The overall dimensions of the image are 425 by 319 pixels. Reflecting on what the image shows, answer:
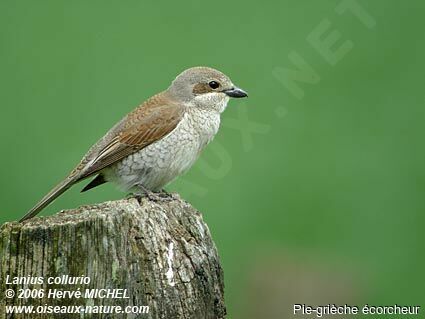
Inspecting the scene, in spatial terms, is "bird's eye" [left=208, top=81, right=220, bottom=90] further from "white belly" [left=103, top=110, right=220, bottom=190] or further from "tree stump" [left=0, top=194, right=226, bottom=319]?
"tree stump" [left=0, top=194, right=226, bottom=319]

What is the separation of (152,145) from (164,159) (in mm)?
130

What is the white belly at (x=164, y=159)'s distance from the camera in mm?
6164

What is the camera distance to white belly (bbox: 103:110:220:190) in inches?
243

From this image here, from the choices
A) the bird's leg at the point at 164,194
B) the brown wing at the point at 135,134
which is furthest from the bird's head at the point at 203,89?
the bird's leg at the point at 164,194

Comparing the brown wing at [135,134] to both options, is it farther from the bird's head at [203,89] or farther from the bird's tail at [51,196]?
the bird's head at [203,89]

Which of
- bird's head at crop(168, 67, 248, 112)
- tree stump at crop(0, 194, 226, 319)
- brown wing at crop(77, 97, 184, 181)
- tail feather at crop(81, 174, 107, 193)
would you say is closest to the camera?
tree stump at crop(0, 194, 226, 319)

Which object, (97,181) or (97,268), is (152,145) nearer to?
(97,181)

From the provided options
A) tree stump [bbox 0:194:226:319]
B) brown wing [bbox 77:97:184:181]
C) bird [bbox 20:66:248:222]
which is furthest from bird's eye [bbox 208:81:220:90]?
tree stump [bbox 0:194:226:319]

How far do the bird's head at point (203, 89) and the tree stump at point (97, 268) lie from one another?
2.46m

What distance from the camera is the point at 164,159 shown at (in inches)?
243

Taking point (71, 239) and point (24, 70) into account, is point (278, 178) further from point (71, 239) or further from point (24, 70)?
point (71, 239)

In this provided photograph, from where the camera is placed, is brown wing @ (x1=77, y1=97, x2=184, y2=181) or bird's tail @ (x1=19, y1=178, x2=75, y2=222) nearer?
bird's tail @ (x1=19, y1=178, x2=75, y2=222)

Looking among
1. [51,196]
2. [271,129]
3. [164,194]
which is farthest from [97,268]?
[271,129]

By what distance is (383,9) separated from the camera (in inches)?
394
